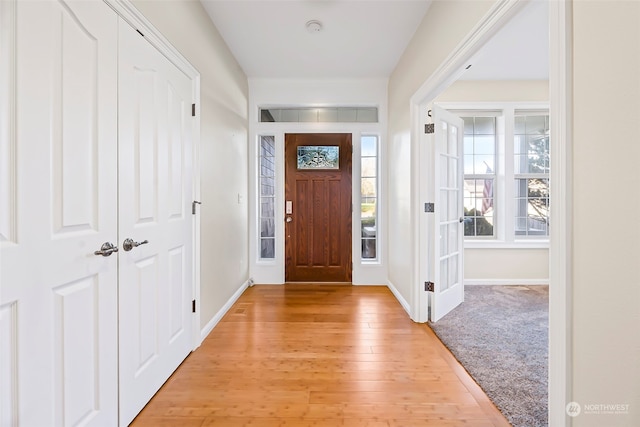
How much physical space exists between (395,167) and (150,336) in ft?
9.46

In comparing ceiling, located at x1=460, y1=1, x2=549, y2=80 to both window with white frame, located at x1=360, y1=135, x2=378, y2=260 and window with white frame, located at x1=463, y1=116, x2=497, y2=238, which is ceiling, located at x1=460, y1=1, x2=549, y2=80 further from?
window with white frame, located at x1=360, y1=135, x2=378, y2=260

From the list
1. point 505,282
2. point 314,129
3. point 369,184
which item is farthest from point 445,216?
point 314,129

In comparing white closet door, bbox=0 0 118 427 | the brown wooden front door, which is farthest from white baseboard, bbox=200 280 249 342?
white closet door, bbox=0 0 118 427

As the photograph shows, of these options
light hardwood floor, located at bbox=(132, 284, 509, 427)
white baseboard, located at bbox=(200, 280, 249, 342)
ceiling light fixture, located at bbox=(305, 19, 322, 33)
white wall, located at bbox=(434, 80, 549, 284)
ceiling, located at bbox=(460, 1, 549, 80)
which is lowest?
light hardwood floor, located at bbox=(132, 284, 509, 427)

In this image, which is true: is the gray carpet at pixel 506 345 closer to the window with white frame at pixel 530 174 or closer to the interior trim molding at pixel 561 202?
the interior trim molding at pixel 561 202

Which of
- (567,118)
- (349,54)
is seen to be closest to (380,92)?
(349,54)

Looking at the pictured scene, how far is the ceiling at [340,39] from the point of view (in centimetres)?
237

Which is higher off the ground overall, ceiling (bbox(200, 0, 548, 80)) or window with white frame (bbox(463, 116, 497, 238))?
ceiling (bbox(200, 0, 548, 80))

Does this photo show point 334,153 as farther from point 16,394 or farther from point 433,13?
point 16,394

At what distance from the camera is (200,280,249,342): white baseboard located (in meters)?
2.34

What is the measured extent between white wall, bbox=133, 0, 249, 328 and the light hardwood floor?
499mm

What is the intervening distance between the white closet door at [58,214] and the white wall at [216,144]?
60cm

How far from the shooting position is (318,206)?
3.90 metres

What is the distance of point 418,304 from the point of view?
8.68ft
